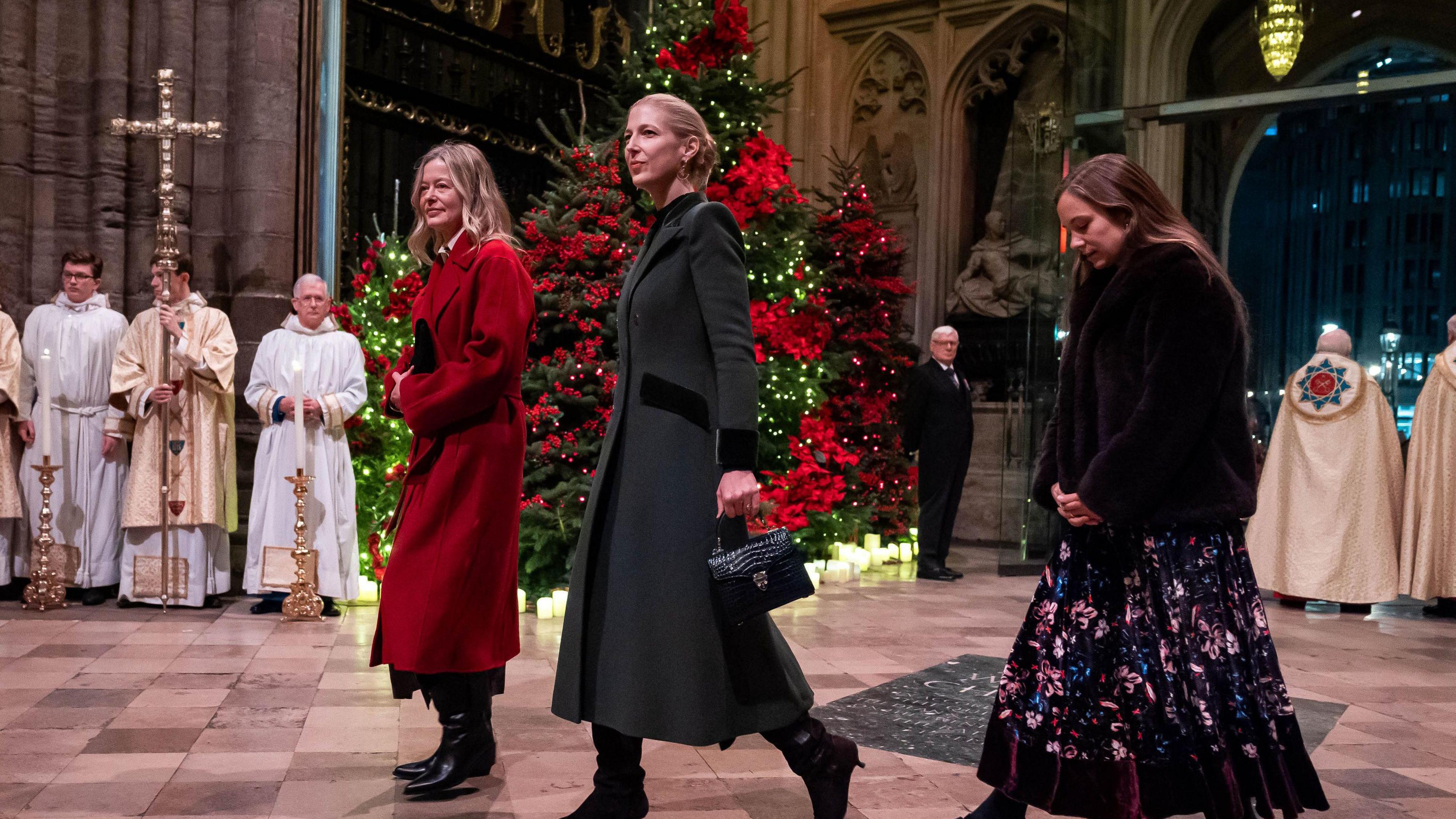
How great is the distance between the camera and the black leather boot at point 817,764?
2803mm

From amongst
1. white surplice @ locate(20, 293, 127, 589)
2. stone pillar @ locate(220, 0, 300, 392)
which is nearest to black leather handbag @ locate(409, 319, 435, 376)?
white surplice @ locate(20, 293, 127, 589)

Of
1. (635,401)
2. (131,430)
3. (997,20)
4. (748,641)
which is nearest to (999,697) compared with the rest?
(748,641)

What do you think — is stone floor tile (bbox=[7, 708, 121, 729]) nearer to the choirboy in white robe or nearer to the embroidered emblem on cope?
the choirboy in white robe

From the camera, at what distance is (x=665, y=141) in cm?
277

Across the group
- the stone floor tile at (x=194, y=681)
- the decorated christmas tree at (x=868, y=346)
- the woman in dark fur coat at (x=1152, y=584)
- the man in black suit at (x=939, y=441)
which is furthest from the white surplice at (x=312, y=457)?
the woman in dark fur coat at (x=1152, y=584)

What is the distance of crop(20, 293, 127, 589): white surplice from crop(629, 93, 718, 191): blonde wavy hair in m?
5.38

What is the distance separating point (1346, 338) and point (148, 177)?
791 centimetres

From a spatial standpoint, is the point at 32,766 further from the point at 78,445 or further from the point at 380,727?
the point at 78,445

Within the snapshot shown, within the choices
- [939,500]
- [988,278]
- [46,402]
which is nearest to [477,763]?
[46,402]

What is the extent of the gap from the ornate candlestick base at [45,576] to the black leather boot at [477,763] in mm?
4241

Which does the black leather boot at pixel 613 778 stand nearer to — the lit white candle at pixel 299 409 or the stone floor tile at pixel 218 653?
the stone floor tile at pixel 218 653

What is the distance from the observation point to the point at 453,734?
10.9ft

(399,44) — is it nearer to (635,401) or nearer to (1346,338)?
(1346,338)

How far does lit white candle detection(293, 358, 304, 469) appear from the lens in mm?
6320
